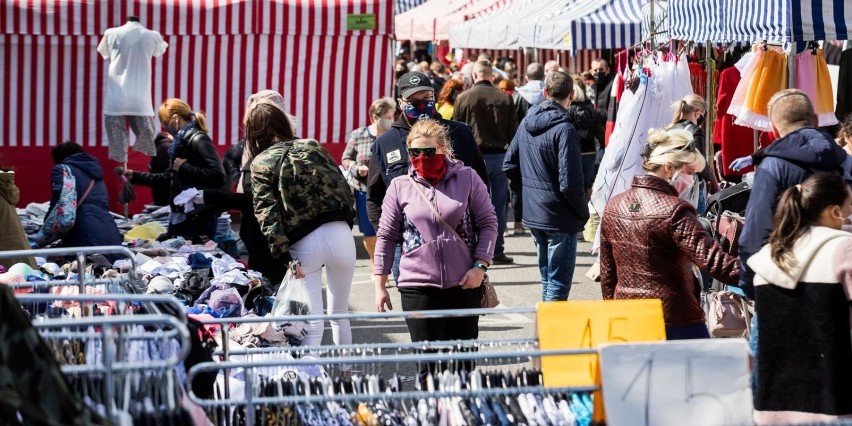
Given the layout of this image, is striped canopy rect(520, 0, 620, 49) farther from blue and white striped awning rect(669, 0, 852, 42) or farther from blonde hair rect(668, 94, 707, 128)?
blue and white striped awning rect(669, 0, 852, 42)

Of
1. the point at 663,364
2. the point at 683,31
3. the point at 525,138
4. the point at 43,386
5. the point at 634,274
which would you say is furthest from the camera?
the point at 683,31

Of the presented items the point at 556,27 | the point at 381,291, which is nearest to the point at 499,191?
the point at 556,27

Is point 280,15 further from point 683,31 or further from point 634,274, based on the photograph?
point 634,274

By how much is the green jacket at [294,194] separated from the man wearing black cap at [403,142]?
1.39 ft

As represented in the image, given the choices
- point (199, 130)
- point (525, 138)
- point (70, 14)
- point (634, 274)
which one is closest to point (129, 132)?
point (70, 14)

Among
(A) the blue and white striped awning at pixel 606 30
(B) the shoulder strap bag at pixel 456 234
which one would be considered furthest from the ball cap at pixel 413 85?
(A) the blue and white striped awning at pixel 606 30

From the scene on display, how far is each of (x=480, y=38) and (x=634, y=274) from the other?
48.1ft

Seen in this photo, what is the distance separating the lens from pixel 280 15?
13.6 meters

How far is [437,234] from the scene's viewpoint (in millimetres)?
5965

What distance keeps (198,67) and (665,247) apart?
9195 mm

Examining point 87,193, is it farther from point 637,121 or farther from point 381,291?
point 637,121

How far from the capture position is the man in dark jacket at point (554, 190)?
8.23 meters

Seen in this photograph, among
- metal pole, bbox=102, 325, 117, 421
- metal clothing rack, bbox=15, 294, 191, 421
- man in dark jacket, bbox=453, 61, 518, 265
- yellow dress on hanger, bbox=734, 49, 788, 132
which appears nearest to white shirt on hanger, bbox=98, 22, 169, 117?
man in dark jacket, bbox=453, 61, 518, 265

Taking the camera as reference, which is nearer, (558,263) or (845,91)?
(558,263)
